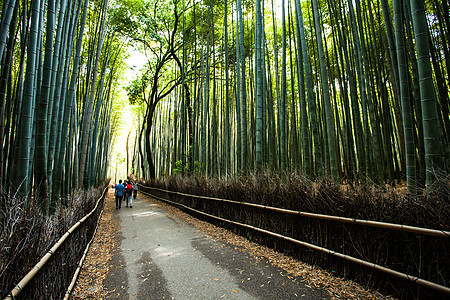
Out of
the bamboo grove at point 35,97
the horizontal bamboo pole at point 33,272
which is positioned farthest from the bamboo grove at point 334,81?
the bamboo grove at point 35,97

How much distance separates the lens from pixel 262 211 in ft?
10.6

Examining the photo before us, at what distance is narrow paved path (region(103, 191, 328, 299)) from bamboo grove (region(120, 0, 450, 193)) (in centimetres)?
128

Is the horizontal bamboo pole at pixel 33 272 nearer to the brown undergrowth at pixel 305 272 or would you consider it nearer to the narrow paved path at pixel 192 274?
the narrow paved path at pixel 192 274

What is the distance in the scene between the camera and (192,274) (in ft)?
7.50

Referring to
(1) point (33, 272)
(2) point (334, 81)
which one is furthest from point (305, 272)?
(2) point (334, 81)

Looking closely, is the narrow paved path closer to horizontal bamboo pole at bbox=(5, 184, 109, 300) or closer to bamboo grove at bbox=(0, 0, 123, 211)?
horizontal bamboo pole at bbox=(5, 184, 109, 300)

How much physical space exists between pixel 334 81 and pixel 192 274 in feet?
19.4

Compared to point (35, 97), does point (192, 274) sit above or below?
below

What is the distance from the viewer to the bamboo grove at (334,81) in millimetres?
2064

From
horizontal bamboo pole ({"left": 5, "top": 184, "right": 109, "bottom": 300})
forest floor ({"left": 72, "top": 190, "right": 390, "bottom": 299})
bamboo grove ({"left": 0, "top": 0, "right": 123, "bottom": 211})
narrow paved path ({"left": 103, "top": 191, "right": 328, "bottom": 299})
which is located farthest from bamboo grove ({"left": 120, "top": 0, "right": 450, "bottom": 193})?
bamboo grove ({"left": 0, "top": 0, "right": 123, "bottom": 211})

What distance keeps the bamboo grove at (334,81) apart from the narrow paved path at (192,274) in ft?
4.19

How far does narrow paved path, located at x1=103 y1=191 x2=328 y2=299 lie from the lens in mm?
1913

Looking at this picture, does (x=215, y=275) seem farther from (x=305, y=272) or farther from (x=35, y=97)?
(x=35, y=97)

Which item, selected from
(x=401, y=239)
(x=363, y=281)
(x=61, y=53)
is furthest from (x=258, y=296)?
(x=61, y=53)
